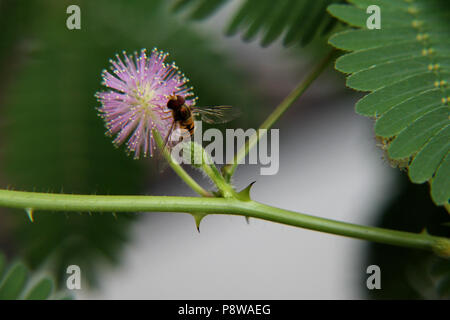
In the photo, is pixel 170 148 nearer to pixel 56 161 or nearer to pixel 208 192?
pixel 208 192

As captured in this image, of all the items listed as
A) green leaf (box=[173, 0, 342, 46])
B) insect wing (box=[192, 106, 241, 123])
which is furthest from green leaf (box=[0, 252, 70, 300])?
green leaf (box=[173, 0, 342, 46])

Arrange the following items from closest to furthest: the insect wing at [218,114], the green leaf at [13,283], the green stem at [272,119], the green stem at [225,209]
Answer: the green stem at [225,209] → the green stem at [272,119] → the green leaf at [13,283] → the insect wing at [218,114]

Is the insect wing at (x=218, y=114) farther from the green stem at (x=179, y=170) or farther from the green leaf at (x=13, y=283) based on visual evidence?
the green leaf at (x=13, y=283)

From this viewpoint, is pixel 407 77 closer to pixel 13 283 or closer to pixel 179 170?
pixel 179 170

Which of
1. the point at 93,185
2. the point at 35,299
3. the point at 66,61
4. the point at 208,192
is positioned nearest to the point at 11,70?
the point at 66,61

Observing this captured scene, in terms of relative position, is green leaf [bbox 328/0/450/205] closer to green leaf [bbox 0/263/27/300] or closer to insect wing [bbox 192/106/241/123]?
insect wing [bbox 192/106/241/123]

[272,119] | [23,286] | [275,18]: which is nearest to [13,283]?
[23,286]

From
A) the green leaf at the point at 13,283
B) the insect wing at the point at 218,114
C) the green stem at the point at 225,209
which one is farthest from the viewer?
the insect wing at the point at 218,114

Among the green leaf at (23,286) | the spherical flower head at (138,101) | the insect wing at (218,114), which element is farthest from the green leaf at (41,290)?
the insect wing at (218,114)
